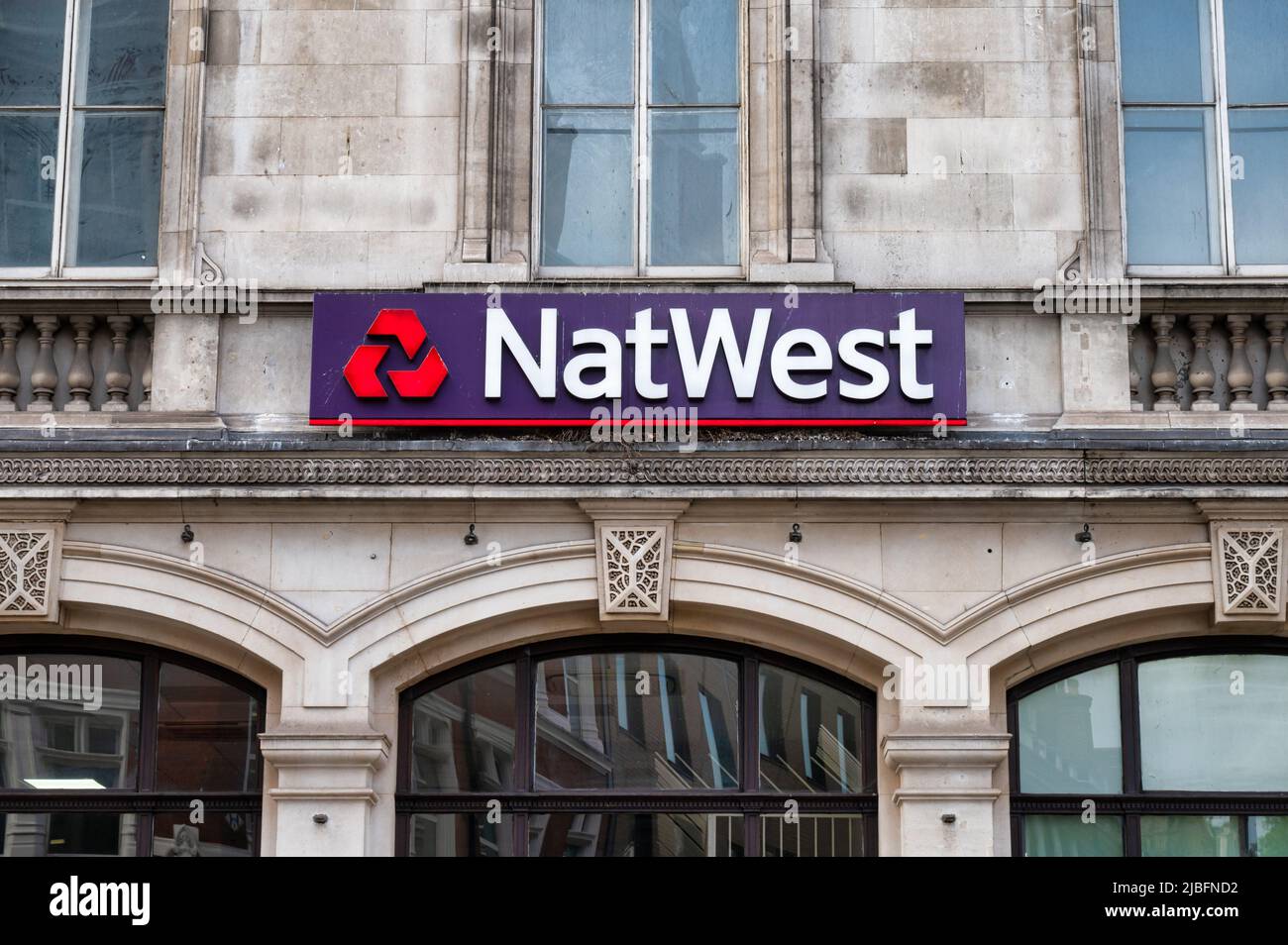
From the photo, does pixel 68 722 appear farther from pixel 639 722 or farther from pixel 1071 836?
pixel 1071 836

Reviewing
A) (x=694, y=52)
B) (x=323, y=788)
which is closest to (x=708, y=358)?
(x=694, y=52)

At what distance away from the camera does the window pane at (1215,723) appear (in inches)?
513

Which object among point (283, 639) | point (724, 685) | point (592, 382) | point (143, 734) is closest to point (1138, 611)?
point (724, 685)

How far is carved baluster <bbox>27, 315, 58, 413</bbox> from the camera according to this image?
1341cm

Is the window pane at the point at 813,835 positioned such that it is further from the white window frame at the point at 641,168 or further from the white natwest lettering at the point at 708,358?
the white window frame at the point at 641,168

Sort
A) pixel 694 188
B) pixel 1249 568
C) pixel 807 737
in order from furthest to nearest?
1. pixel 694 188
2. pixel 807 737
3. pixel 1249 568

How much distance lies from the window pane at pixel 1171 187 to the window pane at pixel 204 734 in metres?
6.41

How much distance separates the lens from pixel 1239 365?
13.3 meters

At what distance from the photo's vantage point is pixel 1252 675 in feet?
43.3

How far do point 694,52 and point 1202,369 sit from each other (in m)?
3.92

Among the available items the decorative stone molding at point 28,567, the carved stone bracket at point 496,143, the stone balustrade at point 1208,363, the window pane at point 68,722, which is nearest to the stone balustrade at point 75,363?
the decorative stone molding at point 28,567

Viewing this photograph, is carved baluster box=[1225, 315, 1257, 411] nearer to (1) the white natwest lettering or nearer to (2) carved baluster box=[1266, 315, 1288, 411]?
(2) carved baluster box=[1266, 315, 1288, 411]

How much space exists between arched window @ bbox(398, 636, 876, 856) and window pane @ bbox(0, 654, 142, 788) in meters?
1.77

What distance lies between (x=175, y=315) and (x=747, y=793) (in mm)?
4691
